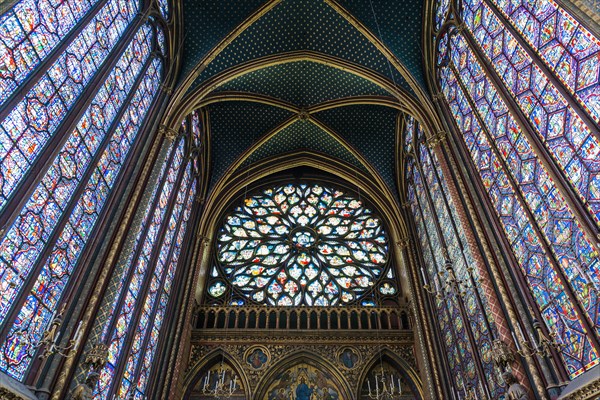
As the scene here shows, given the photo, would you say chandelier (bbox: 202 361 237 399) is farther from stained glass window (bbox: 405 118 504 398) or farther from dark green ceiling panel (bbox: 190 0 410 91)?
dark green ceiling panel (bbox: 190 0 410 91)

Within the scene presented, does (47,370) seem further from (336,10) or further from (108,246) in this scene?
(336,10)

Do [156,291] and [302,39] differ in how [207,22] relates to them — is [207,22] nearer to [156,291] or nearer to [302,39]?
[302,39]

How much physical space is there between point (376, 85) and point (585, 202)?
971 centimetres

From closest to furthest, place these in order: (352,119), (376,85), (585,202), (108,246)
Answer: (585,202), (108,246), (376,85), (352,119)

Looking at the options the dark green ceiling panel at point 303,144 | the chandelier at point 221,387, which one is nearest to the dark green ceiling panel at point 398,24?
the dark green ceiling panel at point 303,144

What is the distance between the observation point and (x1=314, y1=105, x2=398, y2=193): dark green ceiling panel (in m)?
17.4

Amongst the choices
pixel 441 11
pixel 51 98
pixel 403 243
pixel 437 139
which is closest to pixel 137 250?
pixel 51 98

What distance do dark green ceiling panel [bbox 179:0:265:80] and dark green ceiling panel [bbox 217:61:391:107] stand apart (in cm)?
176

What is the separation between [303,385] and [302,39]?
11.2 metres

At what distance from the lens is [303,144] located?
63.7ft

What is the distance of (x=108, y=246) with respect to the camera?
9.11 meters

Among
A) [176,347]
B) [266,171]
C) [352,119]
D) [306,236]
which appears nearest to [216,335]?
[176,347]

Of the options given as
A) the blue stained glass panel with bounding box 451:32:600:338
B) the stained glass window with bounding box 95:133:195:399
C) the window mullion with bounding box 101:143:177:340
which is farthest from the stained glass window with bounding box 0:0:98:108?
the blue stained glass panel with bounding box 451:32:600:338

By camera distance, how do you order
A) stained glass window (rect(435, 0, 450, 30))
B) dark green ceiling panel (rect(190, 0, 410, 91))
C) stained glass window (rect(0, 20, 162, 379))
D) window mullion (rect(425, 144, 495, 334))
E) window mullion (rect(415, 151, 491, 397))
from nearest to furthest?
stained glass window (rect(0, 20, 162, 379)) → window mullion (rect(425, 144, 495, 334)) → window mullion (rect(415, 151, 491, 397)) → stained glass window (rect(435, 0, 450, 30)) → dark green ceiling panel (rect(190, 0, 410, 91))
